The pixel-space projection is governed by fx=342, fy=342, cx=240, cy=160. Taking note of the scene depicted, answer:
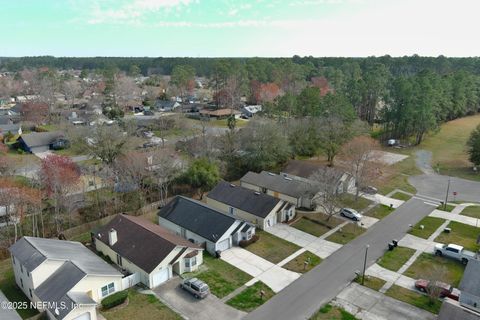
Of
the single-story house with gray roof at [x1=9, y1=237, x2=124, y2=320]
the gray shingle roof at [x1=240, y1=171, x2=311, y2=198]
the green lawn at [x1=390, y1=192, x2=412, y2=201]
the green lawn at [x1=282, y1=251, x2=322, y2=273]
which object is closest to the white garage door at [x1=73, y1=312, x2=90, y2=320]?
the single-story house with gray roof at [x1=9, y1=237, x2=124, y2=320]

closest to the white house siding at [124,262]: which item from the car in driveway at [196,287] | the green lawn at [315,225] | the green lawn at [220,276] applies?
the car in driveway at [196,287]

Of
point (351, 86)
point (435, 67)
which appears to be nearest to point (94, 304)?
point (351, 86)

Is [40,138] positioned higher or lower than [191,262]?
higher

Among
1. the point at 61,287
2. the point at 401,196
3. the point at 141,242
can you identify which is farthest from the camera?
the point at 401,196

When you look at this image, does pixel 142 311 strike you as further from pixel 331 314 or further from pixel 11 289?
pixel 331 314

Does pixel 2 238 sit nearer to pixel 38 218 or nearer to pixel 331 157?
pixel 38 218

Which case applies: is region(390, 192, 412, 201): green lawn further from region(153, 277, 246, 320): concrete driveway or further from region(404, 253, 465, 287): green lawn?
region(153, 277, 246, 320): concrete driveway

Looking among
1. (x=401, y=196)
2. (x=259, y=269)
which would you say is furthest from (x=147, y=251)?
(x=401, y=196)

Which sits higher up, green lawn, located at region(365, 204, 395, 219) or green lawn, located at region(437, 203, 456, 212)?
green lawn, located at region(437, 203, 456, 212)
